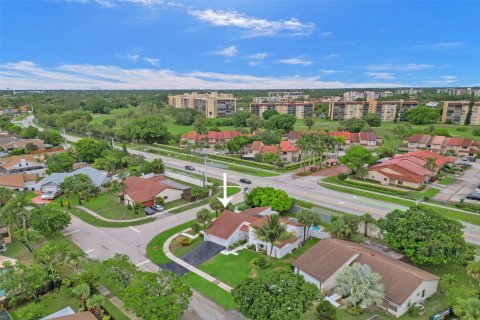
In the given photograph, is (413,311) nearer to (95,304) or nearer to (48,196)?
(95,304)

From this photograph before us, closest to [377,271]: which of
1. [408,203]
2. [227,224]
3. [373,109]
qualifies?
[227,224]

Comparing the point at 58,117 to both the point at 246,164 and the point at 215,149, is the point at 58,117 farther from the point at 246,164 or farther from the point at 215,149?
the point at 246,164

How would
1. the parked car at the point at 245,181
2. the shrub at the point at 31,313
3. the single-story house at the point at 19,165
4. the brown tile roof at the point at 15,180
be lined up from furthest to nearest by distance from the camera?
the single-story house at the point at 19,165 → the parked car at the point at 245,181 → the brown tile roof at the point at 15,180 → the shrub at the point at 31,313

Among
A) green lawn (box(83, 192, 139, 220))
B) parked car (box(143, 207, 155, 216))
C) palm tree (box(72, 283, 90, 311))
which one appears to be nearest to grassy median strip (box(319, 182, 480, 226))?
parked car (box(143, 207, 155, 216))

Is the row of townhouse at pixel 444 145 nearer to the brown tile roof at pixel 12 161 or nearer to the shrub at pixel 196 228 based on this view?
the shrub at pixel 196 228

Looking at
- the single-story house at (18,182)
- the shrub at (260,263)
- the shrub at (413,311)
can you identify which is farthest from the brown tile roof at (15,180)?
the shrub at (413,311)

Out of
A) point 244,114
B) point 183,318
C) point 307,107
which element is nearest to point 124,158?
point 183,318
